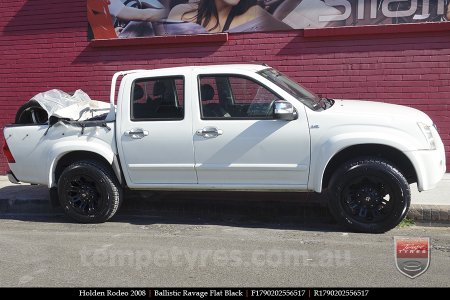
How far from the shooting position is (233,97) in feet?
19.8

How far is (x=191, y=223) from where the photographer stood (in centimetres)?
659

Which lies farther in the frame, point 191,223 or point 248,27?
point 248,27

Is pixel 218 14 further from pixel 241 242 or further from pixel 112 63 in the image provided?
pixel 241 242

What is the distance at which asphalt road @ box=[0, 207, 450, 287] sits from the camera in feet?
14.8

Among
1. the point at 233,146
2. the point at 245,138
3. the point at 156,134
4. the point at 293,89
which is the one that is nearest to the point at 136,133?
the point at 156,134

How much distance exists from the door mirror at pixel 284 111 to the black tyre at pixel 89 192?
85.6 inches

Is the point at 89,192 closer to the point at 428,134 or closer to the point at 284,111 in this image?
the point at 284,111

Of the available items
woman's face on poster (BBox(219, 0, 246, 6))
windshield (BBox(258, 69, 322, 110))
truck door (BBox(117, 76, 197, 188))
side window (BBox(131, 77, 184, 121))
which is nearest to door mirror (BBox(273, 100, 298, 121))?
windshield (BBox(258, 69, 322, 110))

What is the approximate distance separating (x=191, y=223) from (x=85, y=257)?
1.66 metres

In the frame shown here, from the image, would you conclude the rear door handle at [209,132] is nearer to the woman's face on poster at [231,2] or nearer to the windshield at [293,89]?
the windshield at [293,89]

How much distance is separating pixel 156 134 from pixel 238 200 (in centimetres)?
153

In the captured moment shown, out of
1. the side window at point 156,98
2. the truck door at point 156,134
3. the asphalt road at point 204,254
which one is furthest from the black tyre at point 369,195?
the side window at point 156,98

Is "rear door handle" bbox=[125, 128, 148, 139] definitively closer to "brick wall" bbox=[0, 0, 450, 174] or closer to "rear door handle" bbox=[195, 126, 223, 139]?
"rear door handle" bbox=[195, 126, 223, 139]

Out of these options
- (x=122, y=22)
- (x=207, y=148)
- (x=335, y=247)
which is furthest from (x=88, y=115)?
(x=335, y=247)
